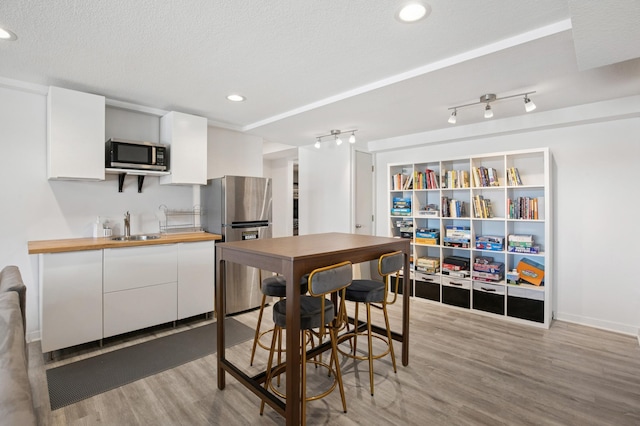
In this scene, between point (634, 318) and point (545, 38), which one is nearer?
point (545, 38)

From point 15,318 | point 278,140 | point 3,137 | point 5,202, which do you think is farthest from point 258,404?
point 278,140

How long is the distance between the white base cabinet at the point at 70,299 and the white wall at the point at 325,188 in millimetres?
3159

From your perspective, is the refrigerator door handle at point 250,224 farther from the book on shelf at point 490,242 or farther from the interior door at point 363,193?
the book on shelf at point 490,242

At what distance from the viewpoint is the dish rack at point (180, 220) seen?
146 inches

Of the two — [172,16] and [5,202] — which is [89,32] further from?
[5,202]

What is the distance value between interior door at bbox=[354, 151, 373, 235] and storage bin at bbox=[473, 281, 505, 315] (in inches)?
71.3

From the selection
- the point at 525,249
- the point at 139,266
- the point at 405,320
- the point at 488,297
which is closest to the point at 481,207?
the point at 525,249

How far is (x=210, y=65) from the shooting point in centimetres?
242

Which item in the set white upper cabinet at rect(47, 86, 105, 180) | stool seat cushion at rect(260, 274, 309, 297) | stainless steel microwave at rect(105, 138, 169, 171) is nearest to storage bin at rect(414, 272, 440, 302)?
stool seat cushion at rect(260, 274, 309, 297)

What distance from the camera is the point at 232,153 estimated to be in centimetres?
432

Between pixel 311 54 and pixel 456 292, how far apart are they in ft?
10.6

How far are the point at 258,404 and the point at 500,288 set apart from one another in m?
2.94

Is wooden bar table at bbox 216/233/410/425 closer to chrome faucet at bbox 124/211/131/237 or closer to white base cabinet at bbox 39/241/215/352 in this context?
white base cabinet at bbox 39/241/215/352

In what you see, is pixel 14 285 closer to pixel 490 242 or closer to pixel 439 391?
pixel 439 391
